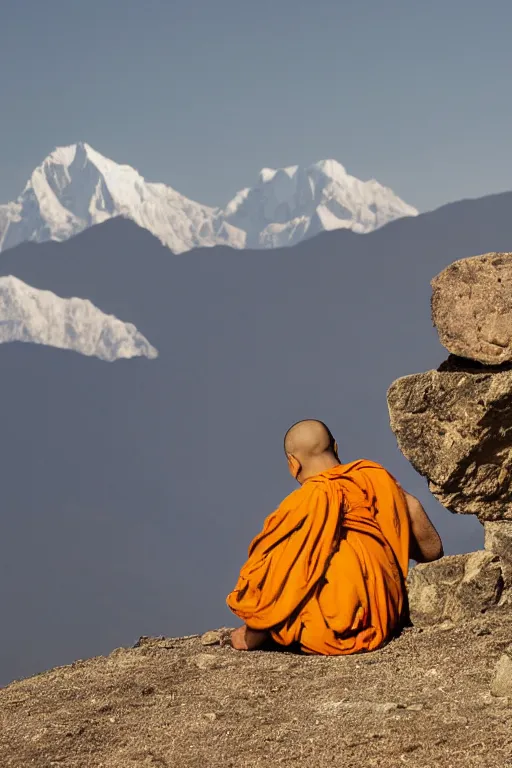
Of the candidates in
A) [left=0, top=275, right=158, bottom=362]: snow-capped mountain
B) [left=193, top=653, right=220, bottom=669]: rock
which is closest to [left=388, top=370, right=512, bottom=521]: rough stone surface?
[left=193, top=653, right=220, bottom=669]: rock

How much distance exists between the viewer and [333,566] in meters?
6.22

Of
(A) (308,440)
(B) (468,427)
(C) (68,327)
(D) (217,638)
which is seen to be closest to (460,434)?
(B) (468,427)

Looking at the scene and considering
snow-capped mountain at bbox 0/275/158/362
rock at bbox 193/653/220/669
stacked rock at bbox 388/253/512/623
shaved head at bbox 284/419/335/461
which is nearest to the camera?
rock at bbox 193/653/220/669

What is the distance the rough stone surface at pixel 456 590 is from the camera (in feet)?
22.4

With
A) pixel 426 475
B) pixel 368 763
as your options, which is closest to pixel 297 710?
pixel 368 763

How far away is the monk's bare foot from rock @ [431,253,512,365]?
2659 mm

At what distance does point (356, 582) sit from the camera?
6.14 metres

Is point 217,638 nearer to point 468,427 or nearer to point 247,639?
point 247,639

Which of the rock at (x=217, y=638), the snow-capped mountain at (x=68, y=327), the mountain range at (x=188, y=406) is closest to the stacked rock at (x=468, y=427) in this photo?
the rock at (x=217, y=638)

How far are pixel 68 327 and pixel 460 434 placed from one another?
460ft

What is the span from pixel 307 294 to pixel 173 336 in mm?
22144

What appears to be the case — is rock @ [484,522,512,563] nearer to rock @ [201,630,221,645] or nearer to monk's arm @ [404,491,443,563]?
monk's arm @ [404,491,443,563]

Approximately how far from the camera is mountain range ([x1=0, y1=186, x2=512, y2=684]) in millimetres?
108875

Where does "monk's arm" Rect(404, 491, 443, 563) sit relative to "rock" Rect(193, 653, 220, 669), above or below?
above
